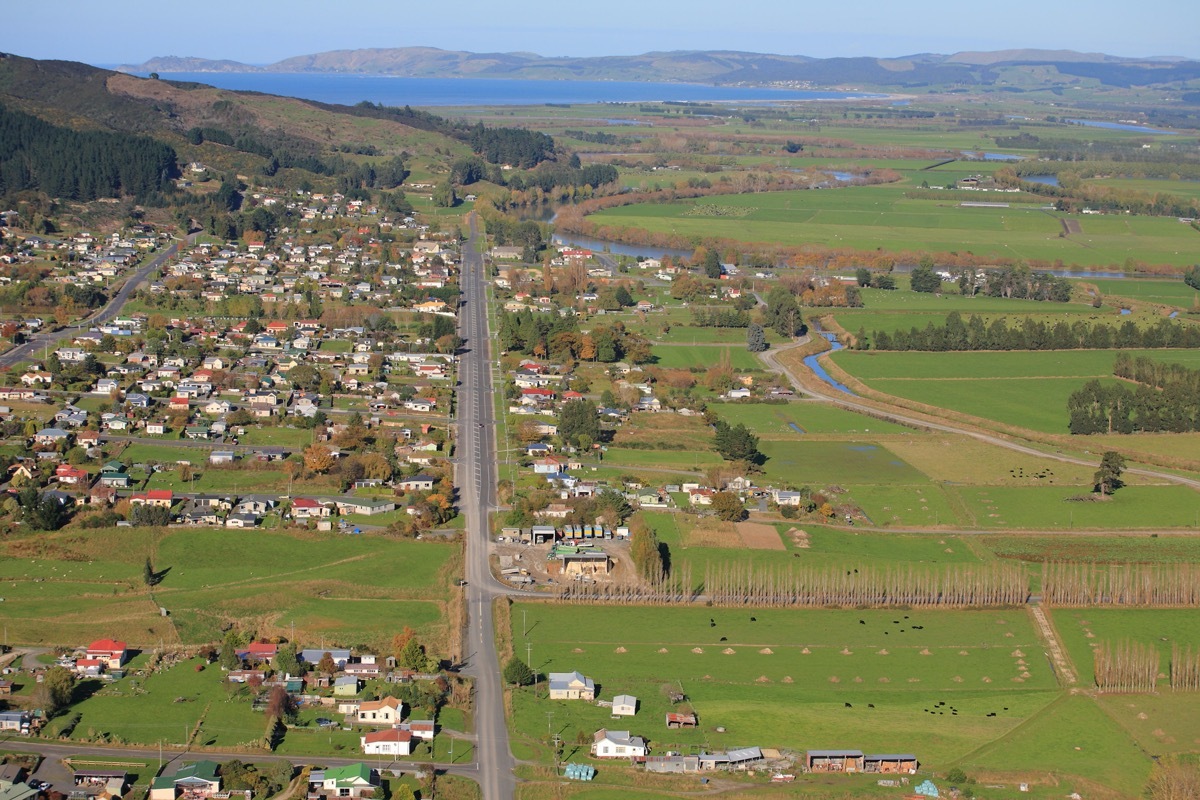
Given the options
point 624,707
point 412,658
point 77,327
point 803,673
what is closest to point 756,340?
point 77,327

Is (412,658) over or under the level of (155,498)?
under

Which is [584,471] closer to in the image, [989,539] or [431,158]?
[989,539]

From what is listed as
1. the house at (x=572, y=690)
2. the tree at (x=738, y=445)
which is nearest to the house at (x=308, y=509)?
the house at (x=572, y=690)

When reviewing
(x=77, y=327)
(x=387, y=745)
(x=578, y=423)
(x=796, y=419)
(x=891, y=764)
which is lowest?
(x=891, y=764)

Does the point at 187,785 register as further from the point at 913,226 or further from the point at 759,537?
the point at 913,226

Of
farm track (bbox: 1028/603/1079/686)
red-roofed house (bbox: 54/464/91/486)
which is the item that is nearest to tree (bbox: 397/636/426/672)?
farm track (bbox: 1028/603/1079/686)

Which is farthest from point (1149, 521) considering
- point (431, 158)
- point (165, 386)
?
point (431, 158)

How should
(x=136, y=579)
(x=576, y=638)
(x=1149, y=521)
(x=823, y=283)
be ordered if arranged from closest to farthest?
(x=576, y=638)
(x=136, y=579)
(x=1149, y=521)
(x=823, y=283)
